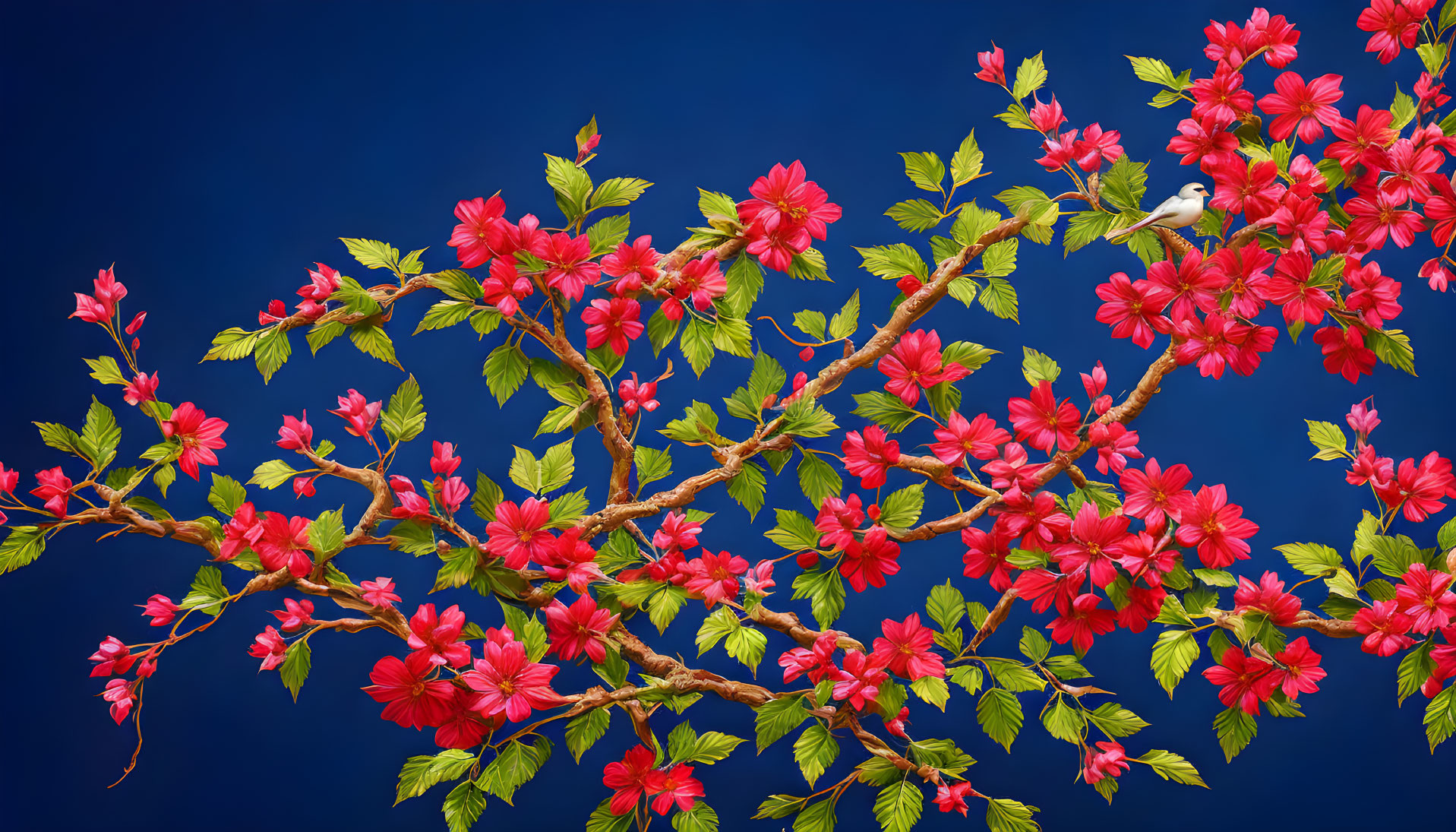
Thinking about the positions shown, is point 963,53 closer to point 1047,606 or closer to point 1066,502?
point 1066,502

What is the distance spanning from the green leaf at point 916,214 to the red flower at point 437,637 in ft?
2.73

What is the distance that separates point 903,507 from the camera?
1264mm

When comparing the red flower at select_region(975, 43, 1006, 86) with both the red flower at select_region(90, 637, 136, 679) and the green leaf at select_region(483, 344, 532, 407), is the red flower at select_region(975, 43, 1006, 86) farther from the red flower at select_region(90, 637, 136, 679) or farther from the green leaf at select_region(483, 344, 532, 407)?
the red flower at select_region(90, 637, 136, 679)

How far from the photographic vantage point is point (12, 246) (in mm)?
Result: 1761

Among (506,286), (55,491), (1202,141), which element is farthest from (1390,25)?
(55,491)

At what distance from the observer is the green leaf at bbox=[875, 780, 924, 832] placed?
130cm

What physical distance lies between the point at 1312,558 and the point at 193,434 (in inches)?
62.4

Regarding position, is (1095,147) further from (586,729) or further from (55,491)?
(55,491)

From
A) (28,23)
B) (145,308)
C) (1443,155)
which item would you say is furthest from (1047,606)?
(28,23)

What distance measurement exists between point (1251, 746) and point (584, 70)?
→ 6.00 feet

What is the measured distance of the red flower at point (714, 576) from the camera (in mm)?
1214

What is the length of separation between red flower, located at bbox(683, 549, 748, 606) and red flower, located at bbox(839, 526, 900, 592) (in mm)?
145

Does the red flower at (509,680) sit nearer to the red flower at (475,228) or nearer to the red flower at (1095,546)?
the red flower at (475,228)

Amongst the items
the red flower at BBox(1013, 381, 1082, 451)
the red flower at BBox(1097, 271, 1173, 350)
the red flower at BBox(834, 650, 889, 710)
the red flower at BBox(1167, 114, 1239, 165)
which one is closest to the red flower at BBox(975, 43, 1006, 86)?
the red flower at BBox(1167, 114, 1239, 165)
